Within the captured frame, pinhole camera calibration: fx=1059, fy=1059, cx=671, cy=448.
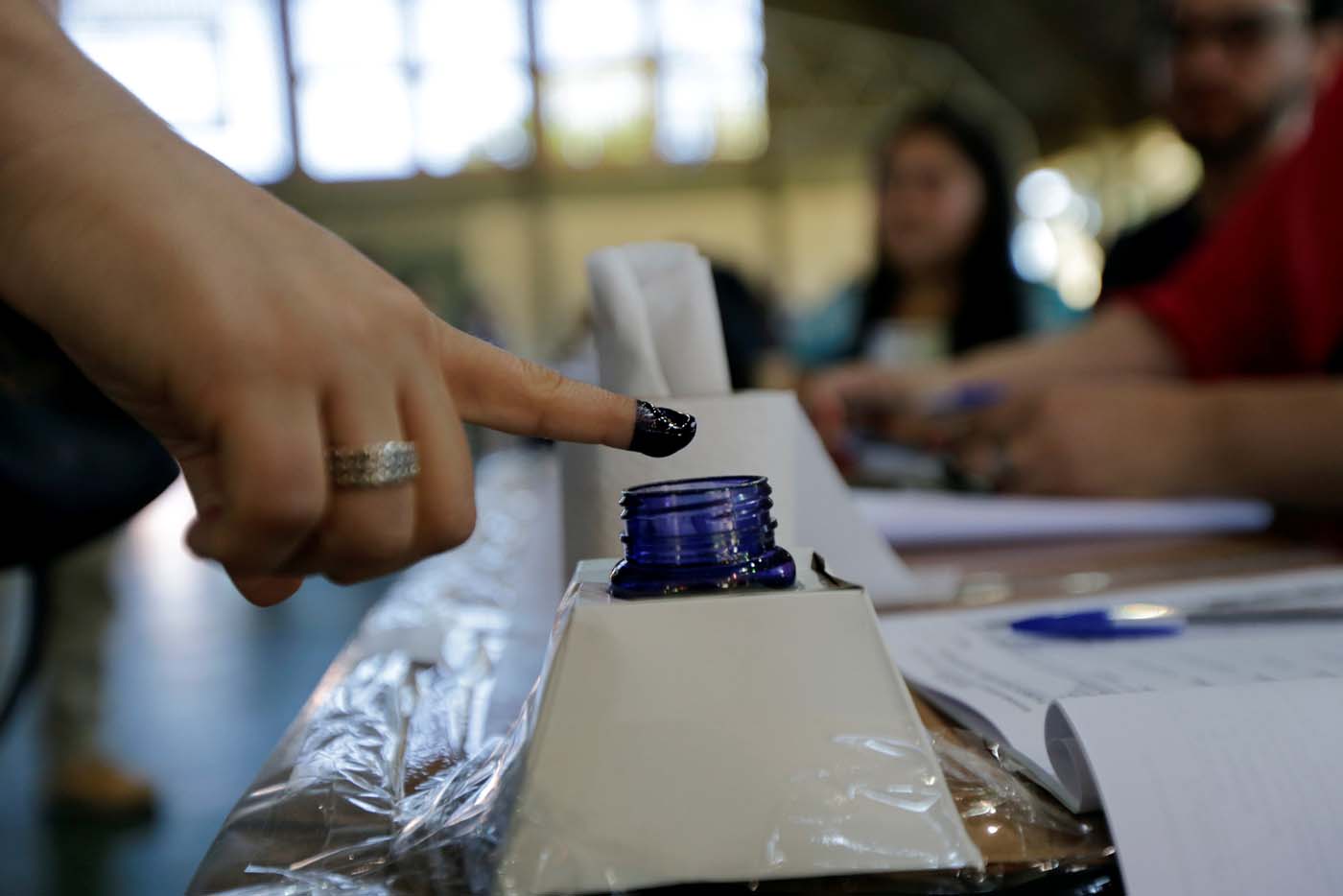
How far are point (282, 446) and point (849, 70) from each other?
9.55 meters

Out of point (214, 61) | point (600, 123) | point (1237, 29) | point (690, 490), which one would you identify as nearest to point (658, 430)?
point (690, 490)

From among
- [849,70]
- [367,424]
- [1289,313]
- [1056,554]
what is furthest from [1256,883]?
[849,70]

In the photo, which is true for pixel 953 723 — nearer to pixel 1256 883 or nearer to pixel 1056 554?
pixel 1256 883

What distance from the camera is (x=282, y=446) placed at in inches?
10.6

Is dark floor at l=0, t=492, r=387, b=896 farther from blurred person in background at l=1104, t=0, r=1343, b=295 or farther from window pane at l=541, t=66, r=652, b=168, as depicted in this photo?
window pane at l=541, t=66, r=652, b=168

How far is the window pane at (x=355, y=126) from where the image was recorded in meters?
8.86

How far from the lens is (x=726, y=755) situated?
27cm

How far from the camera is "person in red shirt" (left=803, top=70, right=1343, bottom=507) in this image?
2.79 feet

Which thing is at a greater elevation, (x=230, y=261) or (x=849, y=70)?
(x=849, y=70)

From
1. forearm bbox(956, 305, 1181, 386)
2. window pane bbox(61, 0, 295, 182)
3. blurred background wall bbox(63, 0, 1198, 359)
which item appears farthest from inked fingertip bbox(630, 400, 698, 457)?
window pane bbox(61, 0, 295, 182)

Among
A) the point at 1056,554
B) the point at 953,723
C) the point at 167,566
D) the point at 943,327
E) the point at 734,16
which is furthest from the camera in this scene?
the point at 734,16

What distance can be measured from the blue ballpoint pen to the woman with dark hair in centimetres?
192

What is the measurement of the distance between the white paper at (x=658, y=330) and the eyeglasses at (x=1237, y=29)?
1516 millimetres

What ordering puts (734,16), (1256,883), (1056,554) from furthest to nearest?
(734,16), (1056,554), (1256,883)
